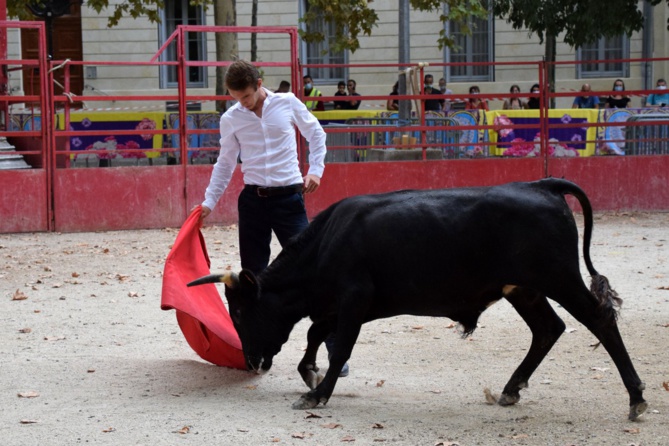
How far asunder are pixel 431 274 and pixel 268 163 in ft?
4.42

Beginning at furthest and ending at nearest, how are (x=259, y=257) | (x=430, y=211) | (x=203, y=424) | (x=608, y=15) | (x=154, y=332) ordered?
(x=608, y=15) < (x=154, y=332) < (x=259, y=257) < (x=430, y=211) < (x=203, y=424)

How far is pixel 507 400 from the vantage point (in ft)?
18.8

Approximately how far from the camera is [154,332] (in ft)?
25.6

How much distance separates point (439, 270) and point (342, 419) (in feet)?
2.97

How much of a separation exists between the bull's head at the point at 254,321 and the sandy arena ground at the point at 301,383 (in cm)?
22

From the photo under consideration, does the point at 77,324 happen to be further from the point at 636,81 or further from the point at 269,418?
the point at 636,81

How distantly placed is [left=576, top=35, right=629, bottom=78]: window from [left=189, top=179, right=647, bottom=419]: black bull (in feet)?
75.3

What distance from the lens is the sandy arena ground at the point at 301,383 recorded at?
5.18 m

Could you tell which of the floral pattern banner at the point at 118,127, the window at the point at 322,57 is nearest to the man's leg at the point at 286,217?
the floral pattern banner at the point at 118,127

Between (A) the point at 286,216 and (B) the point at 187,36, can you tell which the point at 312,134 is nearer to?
(A) the point at 286,216

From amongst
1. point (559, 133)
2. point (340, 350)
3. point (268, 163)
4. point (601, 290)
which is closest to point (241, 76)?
point (268, 163)

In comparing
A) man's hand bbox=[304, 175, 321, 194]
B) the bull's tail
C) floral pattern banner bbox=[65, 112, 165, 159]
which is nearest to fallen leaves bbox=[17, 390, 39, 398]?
man's hand bbox=[304, 175, 321, 194]

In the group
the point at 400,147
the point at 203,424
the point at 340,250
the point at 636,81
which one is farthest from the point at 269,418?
the point at 636,81

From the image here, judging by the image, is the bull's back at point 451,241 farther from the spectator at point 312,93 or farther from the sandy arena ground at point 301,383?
the spectator at point 312,93
